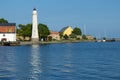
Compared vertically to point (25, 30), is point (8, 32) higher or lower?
lower

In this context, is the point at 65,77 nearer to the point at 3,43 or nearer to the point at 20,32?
the point at 3,43

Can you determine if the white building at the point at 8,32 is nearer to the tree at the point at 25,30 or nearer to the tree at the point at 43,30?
the tree at the point at 25,30

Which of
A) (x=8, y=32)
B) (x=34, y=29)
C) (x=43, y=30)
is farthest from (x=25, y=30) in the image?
(x=8, y=32)

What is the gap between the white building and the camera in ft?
429

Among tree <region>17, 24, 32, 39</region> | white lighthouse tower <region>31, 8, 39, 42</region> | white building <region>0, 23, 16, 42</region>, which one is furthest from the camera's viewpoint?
tree <region>17, 24, 32, 39</region>

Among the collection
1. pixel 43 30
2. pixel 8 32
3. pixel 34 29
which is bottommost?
pixel 8 32

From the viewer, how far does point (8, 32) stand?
5182 inches

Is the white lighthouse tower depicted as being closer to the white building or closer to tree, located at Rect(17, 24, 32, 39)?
the white building

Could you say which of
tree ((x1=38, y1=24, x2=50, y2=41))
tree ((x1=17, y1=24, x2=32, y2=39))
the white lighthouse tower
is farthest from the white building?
tree ((x1=38, y1=24, x2=50, y2=41))

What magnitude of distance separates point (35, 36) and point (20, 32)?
73.5 feet

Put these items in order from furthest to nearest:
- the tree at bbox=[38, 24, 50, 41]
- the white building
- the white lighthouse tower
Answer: the tree at bbox=[38, 24, 50, 41] → the white lighthouse tower → the white building

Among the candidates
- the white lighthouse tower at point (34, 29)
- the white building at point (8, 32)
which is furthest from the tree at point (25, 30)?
the white building at point (8, 32)

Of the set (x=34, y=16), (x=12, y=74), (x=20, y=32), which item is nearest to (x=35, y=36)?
(x=34, y=16)

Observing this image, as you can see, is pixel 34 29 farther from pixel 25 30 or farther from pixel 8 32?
pixel 25 30
